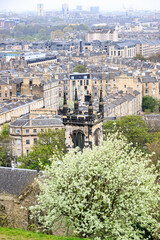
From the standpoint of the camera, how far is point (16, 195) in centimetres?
3344

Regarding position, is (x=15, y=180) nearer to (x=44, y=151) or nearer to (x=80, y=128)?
(x=80, y=128)

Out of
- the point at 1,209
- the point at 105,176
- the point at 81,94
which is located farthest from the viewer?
the point at 81,94

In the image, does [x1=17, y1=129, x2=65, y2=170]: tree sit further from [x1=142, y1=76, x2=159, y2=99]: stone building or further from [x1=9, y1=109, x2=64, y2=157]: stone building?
[x1=142, y1=76, x2=159, y2=99]: stone building

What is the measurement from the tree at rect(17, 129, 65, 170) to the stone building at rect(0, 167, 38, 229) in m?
5.59

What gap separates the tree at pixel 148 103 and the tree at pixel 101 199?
67321 mm

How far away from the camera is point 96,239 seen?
82.0 ft

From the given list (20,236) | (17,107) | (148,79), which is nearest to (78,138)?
(20,236)

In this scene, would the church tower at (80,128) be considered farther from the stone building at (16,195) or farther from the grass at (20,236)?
the grass at (20,236)

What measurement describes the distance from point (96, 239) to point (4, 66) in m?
114

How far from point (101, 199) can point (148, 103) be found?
6929 centimetres

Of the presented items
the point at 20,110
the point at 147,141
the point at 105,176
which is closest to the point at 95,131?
the point at 105,176

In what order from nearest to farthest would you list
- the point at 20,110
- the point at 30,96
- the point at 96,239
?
the point at 96,239, the point at 20,110, the point at 30,96

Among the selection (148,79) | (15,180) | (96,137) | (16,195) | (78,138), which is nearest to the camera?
(16,195)

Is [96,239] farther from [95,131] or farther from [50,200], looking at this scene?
[95,131]
